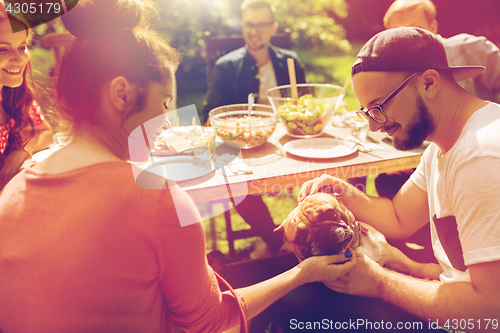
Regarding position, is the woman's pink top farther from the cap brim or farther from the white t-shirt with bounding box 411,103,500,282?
the cap brim

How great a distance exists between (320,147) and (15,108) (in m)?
2.25

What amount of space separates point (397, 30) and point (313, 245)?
1.03 meters

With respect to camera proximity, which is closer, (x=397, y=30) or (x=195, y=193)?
(x=397, y=30)

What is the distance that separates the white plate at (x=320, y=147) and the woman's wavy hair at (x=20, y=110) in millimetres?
1885

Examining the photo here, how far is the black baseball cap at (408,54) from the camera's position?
135cm

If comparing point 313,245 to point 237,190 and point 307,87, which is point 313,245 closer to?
point 237,190

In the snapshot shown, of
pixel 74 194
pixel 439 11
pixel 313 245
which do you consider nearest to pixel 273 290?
pixel 313 245

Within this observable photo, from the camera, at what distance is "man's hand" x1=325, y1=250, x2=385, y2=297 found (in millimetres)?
1462

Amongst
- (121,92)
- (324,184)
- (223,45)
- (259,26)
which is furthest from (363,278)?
(223,45)

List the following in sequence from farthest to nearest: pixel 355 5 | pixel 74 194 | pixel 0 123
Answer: pixel 355 5
pixel 0 123
pixel 74 194

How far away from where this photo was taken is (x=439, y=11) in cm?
1277

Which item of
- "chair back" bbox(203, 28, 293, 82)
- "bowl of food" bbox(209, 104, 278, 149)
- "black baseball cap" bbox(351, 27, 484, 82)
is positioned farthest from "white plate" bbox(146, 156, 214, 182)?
"chair back" bbox(203, 28, 293, 82)

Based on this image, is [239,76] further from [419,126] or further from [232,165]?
[419,126]

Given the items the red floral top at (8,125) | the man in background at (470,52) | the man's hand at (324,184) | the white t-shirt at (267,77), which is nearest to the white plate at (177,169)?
the man's hand at (324,184)
